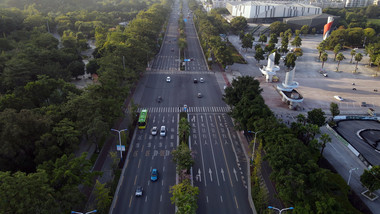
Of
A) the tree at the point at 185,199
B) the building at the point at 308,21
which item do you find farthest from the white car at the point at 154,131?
the building at the point at 308,21

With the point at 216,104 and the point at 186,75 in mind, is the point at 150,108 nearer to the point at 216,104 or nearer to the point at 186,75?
the point at 216,104

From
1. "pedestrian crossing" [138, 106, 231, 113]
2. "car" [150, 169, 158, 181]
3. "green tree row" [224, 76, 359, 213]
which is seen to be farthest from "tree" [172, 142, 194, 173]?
"pedestrian crossing" [138, 106, 231, 113]

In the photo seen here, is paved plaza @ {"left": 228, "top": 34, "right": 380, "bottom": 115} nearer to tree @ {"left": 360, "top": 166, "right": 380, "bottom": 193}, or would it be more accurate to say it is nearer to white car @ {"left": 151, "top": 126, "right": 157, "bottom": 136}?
tree @ {"left": 360, "top": 166, "right": 380, "bottom": 193}

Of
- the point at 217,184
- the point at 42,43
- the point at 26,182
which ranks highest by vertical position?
the point at 42,43

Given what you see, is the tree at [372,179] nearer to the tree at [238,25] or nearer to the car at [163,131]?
the car at [163,131]

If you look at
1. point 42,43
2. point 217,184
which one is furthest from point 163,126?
point 42,43

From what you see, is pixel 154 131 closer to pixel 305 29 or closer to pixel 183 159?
pixel 183 159

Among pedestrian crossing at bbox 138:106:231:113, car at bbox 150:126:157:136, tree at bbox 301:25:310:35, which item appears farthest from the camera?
tree at bbox 301:25:310:35
